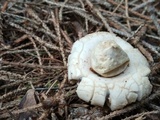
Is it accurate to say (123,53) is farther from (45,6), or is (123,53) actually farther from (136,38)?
(45,6)

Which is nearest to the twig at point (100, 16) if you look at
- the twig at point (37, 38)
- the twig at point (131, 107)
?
the twig at point (37, 38)

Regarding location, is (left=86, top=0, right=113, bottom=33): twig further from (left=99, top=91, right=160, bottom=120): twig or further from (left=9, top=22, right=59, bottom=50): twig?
(left=99, top=91, right=160, bottom=120): twig

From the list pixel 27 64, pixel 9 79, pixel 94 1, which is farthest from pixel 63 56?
pixel 94 1

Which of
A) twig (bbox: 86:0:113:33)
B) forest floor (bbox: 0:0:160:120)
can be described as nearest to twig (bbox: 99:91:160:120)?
forest floor (bbox: 0:0:160:120)

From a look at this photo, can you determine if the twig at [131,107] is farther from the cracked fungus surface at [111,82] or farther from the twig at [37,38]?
the twig at [37,38]

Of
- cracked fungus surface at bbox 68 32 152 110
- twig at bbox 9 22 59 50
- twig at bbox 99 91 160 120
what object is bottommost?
twig at bbox 99 91 160 120
